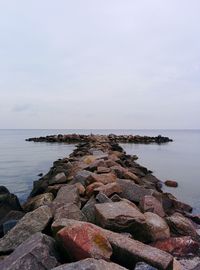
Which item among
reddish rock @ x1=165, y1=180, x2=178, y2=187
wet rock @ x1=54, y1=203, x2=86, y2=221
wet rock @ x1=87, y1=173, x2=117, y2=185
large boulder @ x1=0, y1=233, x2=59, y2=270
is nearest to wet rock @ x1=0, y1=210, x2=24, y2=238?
wet rock @ x1=54, y1=203, x2=86, y2=221

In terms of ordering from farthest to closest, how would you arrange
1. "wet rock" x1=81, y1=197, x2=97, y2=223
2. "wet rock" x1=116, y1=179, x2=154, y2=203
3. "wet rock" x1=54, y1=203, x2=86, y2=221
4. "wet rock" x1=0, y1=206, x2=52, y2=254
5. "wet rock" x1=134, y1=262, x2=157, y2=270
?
"wet rock" x1=116, y1=179, x2=154, y2=203 → "wet rock" x1=81, y1=197, x2=97, y2=223 → "wet rock" x1=54, y1=203, x2=86, y2=221 → "wet rock" x1=0, y1=206, x2=52, y2=254 → "wet rock" x1=134, y1=262, x2=157, y2=270

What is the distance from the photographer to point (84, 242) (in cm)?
359

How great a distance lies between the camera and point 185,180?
43.4ft

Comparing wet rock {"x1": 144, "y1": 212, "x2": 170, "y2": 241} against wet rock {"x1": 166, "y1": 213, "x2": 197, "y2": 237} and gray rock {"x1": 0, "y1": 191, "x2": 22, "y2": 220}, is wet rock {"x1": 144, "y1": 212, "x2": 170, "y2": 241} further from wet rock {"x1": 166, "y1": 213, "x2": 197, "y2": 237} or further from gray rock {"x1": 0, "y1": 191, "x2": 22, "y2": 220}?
gray rock {"x1": 0, "y1": 191, "x2": 22, "y2": 220}

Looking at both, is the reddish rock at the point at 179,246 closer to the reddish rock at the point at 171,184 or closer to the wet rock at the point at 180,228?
the wet rock at the point at 180,228

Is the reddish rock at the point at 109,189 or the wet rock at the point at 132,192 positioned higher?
the reddish rock at the point at 109,189

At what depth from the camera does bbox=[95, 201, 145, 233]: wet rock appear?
4.49 meters

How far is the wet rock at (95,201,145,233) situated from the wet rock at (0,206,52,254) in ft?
2.38

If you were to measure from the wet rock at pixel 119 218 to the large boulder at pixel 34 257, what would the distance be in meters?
0.93

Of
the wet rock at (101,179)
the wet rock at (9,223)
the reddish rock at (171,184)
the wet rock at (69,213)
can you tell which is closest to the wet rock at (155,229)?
the wet rock at (69,213)

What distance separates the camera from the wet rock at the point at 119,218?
449cm

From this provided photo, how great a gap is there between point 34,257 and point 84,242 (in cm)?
52

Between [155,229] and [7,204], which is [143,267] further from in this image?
[7,204]

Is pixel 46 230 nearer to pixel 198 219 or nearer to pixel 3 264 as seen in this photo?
pixel 3 264
